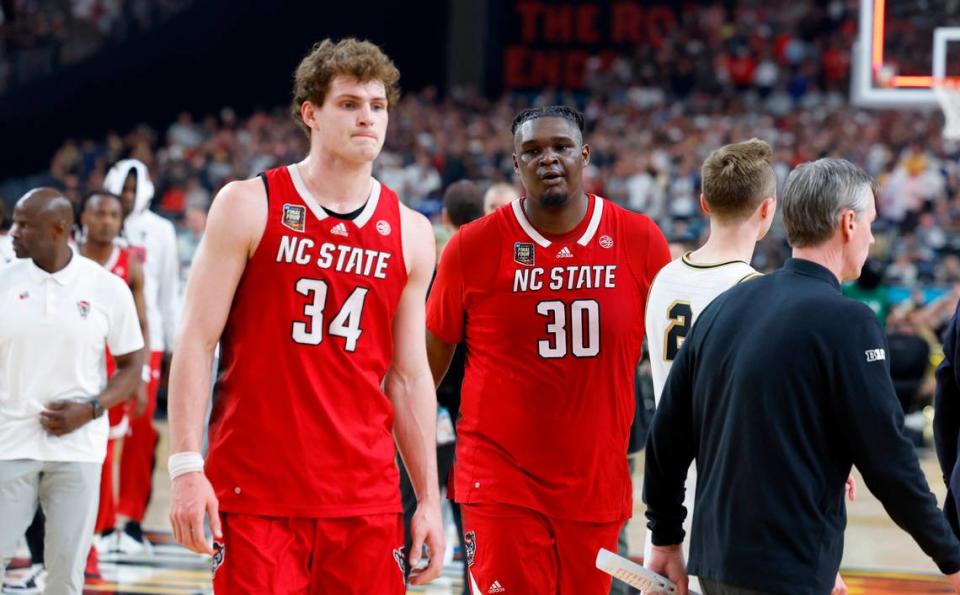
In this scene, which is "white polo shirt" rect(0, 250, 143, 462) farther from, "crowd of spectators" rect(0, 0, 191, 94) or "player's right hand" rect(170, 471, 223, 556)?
"crowd of spectators" rect(0, 0, 191, 94)

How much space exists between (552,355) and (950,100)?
9.13m

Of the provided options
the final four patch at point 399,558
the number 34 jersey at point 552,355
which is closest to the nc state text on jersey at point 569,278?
the number 34 jersey at point 552,355

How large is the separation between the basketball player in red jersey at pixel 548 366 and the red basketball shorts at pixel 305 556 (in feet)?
3.09

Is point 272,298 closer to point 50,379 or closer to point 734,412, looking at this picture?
point 734,412

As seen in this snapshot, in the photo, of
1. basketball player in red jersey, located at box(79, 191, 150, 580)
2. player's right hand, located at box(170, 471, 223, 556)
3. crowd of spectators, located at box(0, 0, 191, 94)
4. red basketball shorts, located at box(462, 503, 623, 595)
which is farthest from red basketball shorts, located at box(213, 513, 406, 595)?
crowd of spectators, located at box(0, 0, 191, 94)

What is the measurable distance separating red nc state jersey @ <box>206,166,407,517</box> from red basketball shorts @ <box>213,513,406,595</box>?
0.04 m

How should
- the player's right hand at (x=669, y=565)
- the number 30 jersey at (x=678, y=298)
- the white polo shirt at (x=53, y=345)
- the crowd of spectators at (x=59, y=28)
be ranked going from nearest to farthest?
the player's right hand at (x=669, y=565) → the number 30 jersey at (x=678, y=298) → the white polo shirt at (x=53, y=345) → the crowd of spectators at (x=59, y=28)

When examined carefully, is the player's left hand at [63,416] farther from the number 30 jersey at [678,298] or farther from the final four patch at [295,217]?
the number 30 jersey at [678,298]

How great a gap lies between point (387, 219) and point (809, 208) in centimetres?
138

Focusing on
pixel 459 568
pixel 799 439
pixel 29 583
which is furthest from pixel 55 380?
pixel 799 439

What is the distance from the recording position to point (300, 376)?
4293mm

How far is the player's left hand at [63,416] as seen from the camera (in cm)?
629

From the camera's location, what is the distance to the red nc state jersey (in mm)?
4277

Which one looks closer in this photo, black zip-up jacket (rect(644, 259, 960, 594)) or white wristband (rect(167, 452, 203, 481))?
black zip-up jacket (rect(644, 259, 960, 594))
